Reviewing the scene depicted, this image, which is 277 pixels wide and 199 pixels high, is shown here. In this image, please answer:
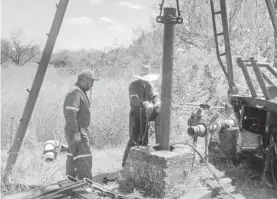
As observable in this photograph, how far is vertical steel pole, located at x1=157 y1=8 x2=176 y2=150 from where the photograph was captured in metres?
5.04

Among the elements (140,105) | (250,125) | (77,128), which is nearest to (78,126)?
(77,128)

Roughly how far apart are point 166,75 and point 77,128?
1667 millimetres

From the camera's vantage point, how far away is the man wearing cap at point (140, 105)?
650cm

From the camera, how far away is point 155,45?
15031mm

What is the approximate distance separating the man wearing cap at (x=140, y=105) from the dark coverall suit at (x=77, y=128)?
1200mm

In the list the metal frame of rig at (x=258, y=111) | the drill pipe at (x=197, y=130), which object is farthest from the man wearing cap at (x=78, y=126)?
the metal frame of rig at (x=258, y=111)

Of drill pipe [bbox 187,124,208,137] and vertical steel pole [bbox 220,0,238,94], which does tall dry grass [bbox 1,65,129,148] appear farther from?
drill pipe [bbox 187,124,208,137]

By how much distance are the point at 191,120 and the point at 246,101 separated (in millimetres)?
1070

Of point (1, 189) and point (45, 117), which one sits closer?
point (1, 189)

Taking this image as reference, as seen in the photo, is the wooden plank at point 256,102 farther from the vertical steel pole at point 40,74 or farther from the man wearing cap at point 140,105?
the vertical steel pole at point 40,74

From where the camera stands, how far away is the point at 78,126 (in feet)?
18.2

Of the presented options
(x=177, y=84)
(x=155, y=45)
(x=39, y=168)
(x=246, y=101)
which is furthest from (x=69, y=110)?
(x=155, y=45)

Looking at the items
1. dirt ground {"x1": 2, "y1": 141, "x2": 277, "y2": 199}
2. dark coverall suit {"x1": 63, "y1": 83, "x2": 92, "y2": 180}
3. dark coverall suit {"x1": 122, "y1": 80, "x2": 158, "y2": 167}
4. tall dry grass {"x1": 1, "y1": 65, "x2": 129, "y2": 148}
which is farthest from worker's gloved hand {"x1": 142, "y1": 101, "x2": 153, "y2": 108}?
tall dry grass {"x1": 1, "y1": 65, "x2": 129, "y2": 148}

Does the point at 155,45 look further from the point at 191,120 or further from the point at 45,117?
the point at 191,120
